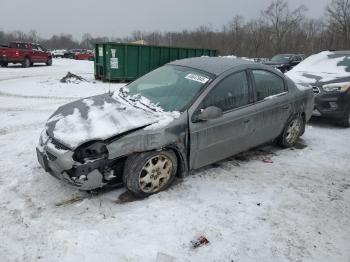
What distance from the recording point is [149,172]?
3.92 meters

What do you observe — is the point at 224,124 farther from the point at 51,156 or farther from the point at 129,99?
the point at 51,156

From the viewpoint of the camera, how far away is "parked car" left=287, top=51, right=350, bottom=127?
7.26 metres

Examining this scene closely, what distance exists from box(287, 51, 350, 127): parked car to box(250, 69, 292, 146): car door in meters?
2.21

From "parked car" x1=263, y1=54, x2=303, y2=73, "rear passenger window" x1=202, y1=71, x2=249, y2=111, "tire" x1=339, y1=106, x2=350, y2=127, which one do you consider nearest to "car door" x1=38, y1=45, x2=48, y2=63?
"parked car" x1=263, y1=54, x2=303, y2=73

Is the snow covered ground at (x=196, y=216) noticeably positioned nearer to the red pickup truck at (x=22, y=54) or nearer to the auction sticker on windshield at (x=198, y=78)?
the auction sticker on windshield at (x=198, y=78)

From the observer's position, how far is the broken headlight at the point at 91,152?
3.60 m

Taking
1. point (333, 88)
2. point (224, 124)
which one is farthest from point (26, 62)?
point (224, 124)

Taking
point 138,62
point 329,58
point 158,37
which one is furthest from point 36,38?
point 329,58

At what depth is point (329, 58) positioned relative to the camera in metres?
8.62

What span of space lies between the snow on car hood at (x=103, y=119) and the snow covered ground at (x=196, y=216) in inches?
28.9

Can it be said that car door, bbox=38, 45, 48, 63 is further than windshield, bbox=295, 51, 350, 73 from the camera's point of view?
Yes

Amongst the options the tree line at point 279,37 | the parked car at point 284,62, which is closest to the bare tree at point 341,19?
the tree line at point 279,37

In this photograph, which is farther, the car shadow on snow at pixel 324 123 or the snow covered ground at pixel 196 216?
the car shadow on snow at pixel 324 123

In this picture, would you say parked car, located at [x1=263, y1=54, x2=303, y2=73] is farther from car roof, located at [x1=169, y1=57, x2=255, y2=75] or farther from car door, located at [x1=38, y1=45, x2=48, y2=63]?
car roof, located at [x1=169, y1=57, x2=255, y2=75]
